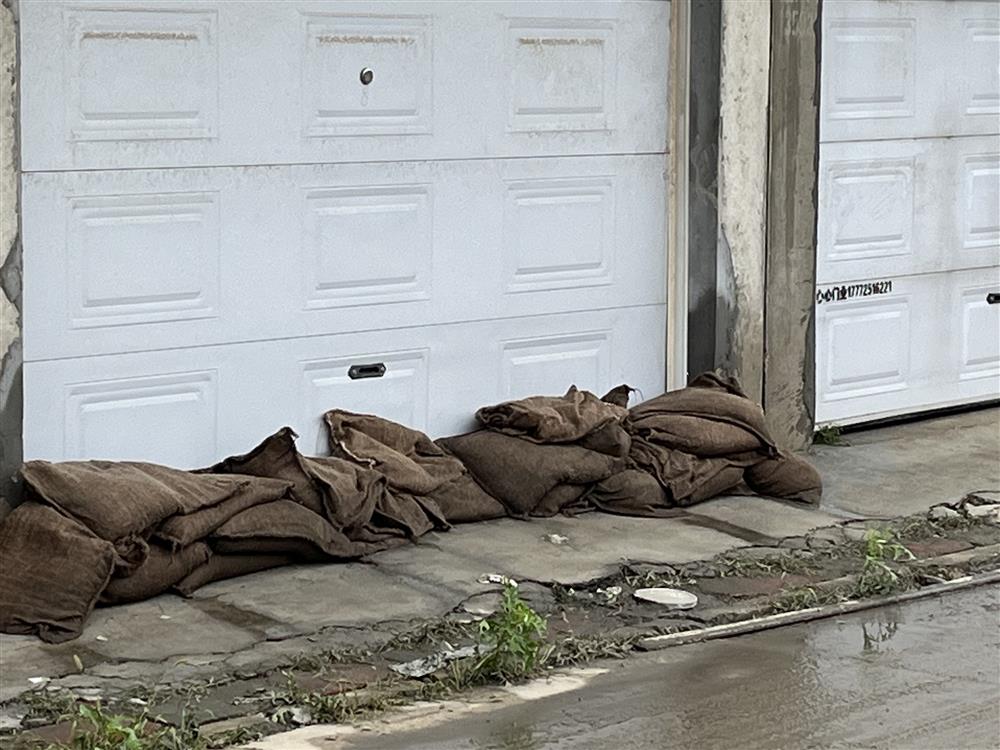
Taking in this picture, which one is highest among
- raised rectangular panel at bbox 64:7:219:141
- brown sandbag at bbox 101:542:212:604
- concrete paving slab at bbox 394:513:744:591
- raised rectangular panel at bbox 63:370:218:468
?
raised rectangular panel at bbox 64:7:219:141

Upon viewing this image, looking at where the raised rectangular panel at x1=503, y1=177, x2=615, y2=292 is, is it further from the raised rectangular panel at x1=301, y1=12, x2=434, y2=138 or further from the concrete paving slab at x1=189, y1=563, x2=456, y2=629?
the concrete paving slab at x1=189, y1=563, x2=456, y2=629

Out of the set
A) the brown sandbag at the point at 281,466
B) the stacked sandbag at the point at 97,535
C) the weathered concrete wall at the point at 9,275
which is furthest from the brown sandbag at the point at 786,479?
the weathered concrete wall at the point at 9,275

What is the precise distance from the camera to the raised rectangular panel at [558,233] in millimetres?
8625

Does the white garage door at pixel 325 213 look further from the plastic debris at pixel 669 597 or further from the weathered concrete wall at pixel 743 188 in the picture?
the plastic debris at pixel 669 597

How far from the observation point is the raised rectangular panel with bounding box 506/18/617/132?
8555 millimetres

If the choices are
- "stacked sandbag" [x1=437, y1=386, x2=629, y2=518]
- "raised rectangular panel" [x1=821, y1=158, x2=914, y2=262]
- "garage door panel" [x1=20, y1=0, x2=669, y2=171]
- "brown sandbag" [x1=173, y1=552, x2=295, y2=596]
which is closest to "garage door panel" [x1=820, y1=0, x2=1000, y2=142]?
"raised rectangular panel" [x1=821, y1=158, x2=914, y2=262]

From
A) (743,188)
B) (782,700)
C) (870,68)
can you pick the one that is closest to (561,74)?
(743,188)

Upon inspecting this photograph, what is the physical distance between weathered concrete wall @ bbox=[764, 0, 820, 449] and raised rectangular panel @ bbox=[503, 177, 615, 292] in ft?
2.87

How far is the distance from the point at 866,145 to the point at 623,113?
162 centimetres

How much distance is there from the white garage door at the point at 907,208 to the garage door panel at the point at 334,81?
48.6 inches

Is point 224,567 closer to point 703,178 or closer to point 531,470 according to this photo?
point 531,470

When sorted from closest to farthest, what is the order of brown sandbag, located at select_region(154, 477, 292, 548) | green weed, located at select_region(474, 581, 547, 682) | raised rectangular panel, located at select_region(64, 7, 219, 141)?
green weed, located at select_region(474, 581, 547, 682)
brown sandbag, located at select_region(154, 477, 292, 548)
raised rectangular panel, located at select_region(64, 7, 219, 141)

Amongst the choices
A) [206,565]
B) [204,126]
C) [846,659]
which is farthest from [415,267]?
[846,659]

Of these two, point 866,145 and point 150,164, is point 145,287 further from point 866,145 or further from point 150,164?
point 866,145
